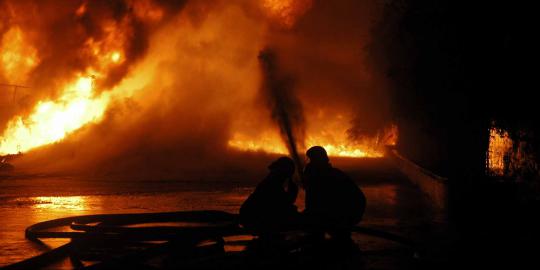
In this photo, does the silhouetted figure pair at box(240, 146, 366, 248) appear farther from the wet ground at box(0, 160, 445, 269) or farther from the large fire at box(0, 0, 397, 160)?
the large fire at box(0, 0, 397, 160)

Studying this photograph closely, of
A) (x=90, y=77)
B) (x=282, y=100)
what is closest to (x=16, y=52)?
(x=90, y=77)

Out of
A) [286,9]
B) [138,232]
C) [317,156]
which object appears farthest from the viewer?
[286,9]

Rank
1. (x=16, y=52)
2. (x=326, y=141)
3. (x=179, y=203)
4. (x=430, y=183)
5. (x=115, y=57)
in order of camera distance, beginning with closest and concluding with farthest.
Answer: (x=179, y=203)
(x=430, y=183)
(x=115, y=57)
(x=16, y=52)
(x=326, y=141)

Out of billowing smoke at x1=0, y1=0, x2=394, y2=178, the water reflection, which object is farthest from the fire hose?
billowing smoke at x1=0, y1=0, x2=394, y2=178

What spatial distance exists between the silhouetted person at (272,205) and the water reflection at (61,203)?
8.42m

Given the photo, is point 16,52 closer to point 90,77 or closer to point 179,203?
point 90,77

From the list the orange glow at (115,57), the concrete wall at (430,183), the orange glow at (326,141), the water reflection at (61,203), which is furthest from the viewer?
the orange glow at (326,141)

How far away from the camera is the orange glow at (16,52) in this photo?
1615 inches

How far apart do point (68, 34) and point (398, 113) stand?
18155 millimetres

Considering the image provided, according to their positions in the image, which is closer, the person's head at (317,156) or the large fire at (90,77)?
the person's head at (317,156)

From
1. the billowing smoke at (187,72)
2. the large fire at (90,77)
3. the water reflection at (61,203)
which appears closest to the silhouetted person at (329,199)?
the water reflection at (61,203)

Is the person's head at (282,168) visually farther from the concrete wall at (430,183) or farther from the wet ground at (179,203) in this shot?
the concrete wall at (430,183)

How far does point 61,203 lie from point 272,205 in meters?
10.5

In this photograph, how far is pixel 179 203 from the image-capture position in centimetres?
1956
